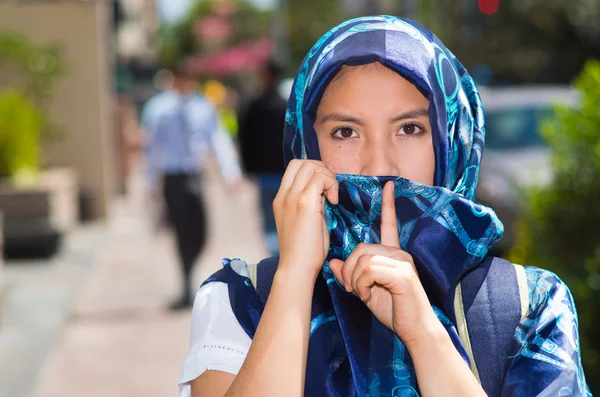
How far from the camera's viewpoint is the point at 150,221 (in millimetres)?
13859

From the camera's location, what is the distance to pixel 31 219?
10.2 metres

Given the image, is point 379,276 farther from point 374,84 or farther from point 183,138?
point 183,138

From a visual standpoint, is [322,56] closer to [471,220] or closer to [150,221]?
[471,220]

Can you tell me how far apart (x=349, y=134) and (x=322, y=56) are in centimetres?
18

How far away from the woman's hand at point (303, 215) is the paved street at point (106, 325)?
13.2 ft

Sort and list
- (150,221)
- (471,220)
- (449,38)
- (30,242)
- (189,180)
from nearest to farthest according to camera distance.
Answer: (471,220), (189,180), (30,242), (150,221), (449,38)

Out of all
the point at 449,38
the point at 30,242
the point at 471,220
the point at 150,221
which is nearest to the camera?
the point at 471,220

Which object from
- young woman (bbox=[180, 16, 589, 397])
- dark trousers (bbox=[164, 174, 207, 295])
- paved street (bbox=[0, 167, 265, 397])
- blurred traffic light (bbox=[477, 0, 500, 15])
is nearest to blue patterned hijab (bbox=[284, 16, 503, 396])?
young woman (bbox=[180, 16, 589, 397])

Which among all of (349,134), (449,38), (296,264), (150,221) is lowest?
(150,221)

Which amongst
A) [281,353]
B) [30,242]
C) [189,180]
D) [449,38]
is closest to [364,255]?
[281,353]

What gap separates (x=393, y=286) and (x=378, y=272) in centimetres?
4

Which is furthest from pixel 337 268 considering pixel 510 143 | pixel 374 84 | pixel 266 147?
pixel 510 143

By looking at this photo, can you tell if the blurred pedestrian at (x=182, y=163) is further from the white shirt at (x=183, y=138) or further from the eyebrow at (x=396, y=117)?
the eyebrow at (x=396, y=117)

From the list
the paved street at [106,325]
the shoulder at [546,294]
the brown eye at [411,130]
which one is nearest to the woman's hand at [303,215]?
the brown eye at [411,130]
